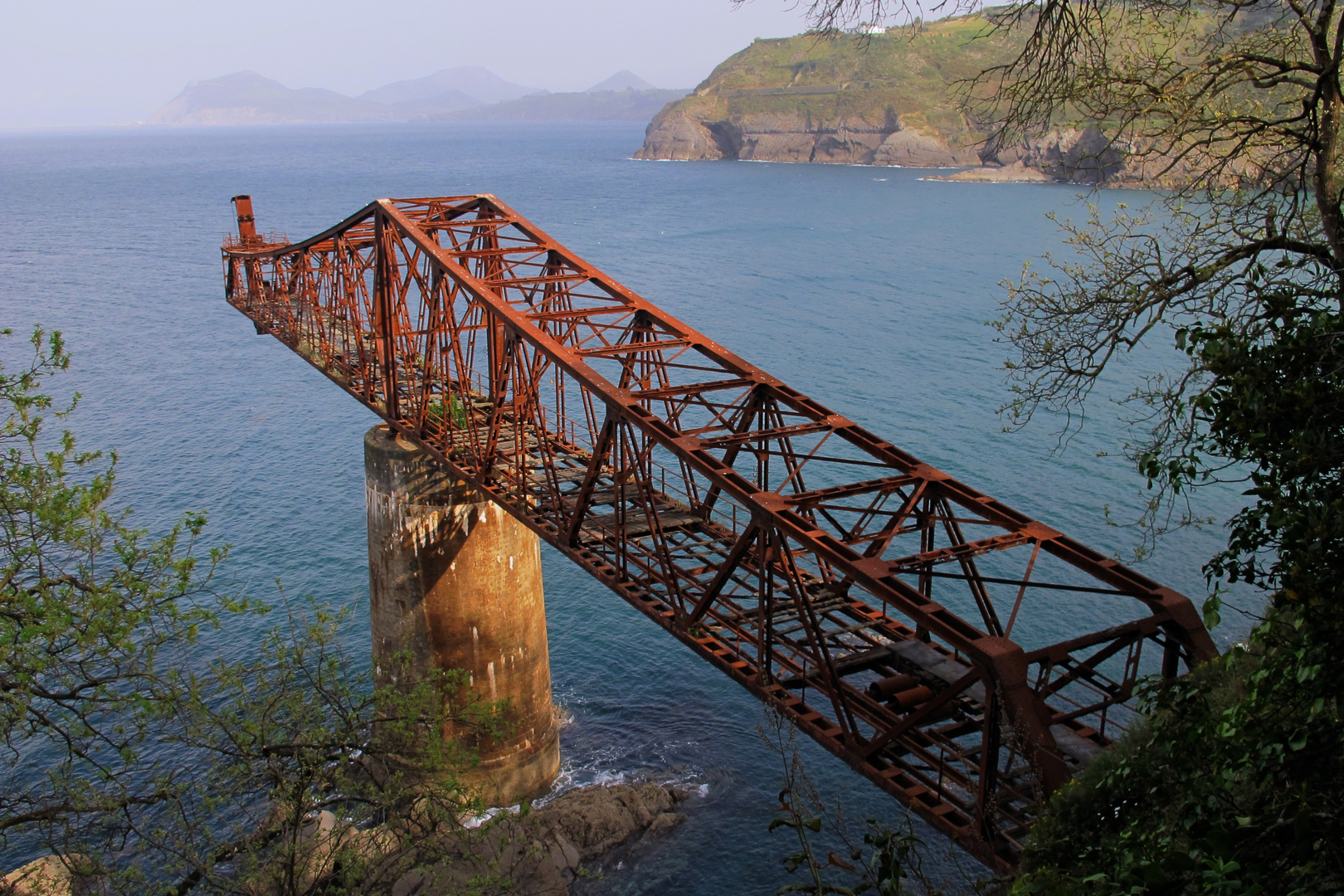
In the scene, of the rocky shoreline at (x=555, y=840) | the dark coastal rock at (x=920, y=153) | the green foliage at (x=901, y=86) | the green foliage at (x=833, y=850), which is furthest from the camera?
the green foliage at (x=901, y=86)

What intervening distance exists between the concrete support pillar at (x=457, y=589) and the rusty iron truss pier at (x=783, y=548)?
1.29 metres

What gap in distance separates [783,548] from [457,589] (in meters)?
12.2

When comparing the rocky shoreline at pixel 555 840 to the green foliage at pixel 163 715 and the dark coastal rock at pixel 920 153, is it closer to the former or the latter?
the green foliage at pixel 163 715

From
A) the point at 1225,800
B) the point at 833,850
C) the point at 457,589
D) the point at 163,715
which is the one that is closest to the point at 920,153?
the point at 457,589

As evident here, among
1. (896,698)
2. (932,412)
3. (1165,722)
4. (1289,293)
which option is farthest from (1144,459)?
(932,412)

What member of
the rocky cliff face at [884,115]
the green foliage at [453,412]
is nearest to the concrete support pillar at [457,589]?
the green foliage at [453,412]

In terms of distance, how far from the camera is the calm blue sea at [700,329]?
27906 millimetres

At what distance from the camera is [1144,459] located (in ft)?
42.3

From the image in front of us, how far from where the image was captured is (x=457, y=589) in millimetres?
25594

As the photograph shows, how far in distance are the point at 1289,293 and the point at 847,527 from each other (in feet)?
81.5

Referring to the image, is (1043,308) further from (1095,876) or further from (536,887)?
(536,887)

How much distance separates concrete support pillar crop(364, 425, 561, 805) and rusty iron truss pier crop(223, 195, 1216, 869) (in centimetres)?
129

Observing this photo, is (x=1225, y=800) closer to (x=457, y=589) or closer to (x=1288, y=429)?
(x=1288, y=429)

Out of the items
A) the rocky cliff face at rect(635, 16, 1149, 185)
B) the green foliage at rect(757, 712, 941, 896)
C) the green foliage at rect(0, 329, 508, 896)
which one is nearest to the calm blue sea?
the green foliage at rect(757, 712, 941, 896)
